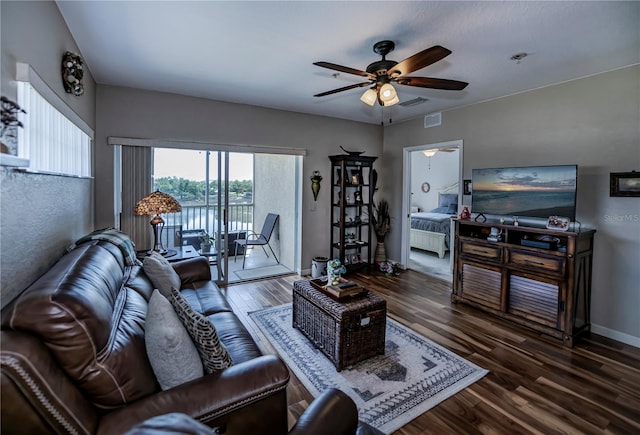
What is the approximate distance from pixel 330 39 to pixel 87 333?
2448mm

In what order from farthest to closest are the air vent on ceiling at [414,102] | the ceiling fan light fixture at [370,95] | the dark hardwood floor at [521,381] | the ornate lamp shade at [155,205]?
the air vent on ceiling at [414,102]
the ornate lamp shade at [155,205]
the ceiling fan light fixture at [370,95]
the dark hardwood floor at [521,381]

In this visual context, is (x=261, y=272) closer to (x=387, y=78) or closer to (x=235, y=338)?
(x=235, y=338)

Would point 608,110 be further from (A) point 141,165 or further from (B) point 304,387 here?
(A) point 141,165

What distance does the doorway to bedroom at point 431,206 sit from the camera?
209 inches

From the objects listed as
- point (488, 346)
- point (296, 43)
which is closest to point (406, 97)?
point (296, 43)

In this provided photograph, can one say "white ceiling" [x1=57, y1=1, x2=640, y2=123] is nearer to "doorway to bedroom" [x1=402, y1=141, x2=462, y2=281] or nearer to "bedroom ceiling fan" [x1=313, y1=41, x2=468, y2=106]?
"bedroom ceiling fan" [x1=313, y1=41, x2=468, y2=106]

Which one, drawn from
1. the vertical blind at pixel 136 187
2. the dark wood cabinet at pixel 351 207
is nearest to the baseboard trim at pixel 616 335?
the dark wood cabinet at pixel 351 207

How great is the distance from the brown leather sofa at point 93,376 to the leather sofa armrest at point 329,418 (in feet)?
0.88

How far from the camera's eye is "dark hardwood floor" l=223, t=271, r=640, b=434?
1907 mm

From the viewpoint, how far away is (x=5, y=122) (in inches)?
51.2

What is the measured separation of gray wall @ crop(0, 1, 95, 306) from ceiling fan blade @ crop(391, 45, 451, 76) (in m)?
2.13

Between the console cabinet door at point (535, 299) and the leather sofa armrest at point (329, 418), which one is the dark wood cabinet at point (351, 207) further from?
the leather sofa armrest at point (329, 418)

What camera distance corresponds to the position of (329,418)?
1.11m

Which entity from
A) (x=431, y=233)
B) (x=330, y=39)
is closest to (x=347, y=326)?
(x=330, y=39)
